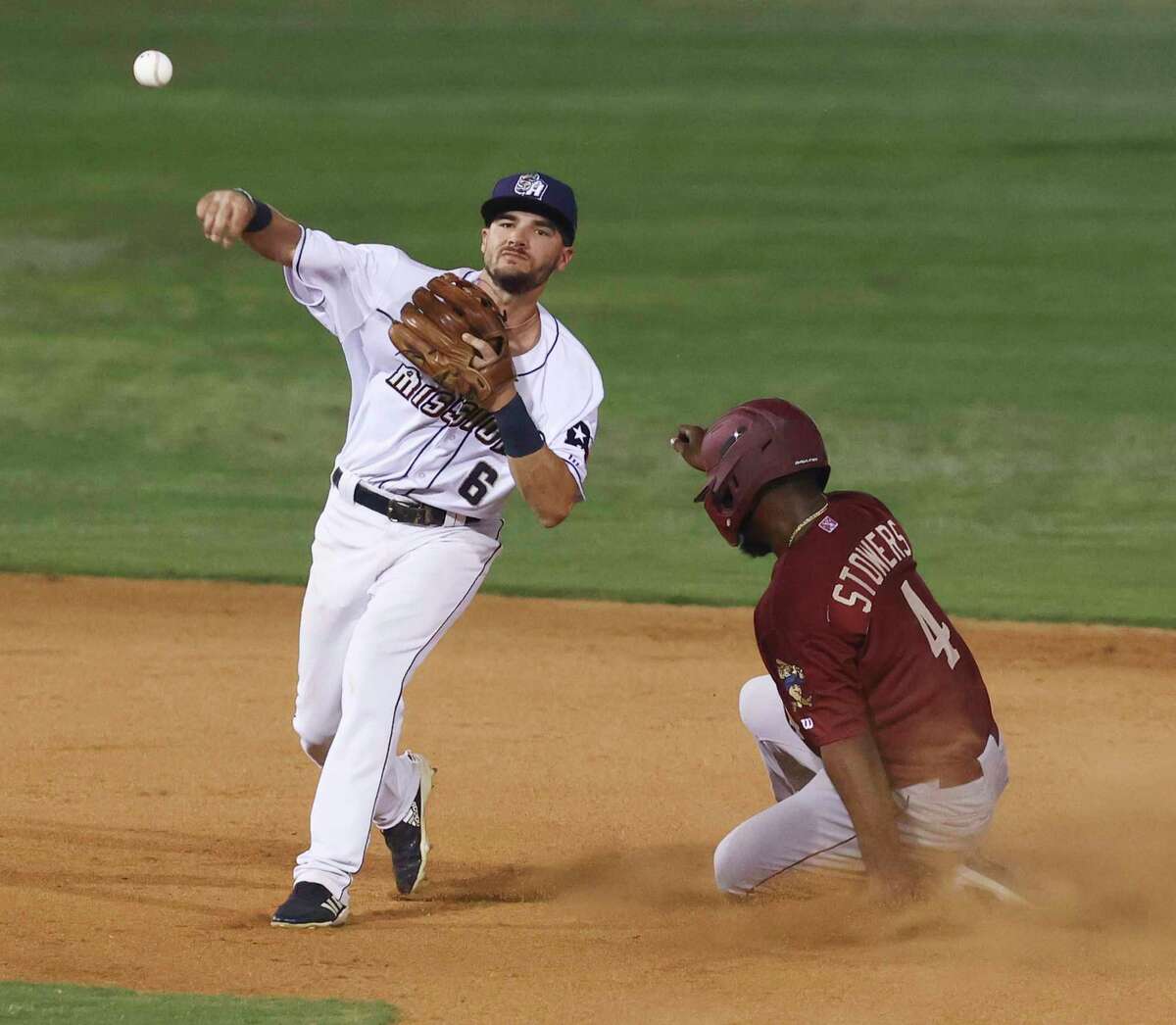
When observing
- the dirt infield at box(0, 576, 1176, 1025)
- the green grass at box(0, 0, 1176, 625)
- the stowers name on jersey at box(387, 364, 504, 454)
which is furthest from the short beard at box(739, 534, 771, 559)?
the green grass at box(0, 0, 1176, 625)

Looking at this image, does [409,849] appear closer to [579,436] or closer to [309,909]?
[309,909]

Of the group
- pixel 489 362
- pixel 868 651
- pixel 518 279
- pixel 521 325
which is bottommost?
pixel 868 651

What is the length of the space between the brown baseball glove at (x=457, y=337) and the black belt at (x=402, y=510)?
15.8 inches

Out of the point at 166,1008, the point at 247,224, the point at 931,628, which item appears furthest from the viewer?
the point at 247,224

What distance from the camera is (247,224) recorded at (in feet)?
17.3

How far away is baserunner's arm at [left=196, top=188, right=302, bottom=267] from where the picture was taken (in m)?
5.12

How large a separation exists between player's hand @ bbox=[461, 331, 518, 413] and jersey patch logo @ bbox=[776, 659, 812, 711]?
101 centimetres

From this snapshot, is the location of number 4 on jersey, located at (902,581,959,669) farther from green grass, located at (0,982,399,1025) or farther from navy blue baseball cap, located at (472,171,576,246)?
green grass, located at (0,982,399,1025)

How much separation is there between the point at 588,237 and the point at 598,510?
227 inches

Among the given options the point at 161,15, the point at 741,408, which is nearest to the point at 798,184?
the point at 161,15

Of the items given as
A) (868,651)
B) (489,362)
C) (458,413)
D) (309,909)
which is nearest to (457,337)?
(489,362)

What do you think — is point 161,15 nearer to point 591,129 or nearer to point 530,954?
point 591,129

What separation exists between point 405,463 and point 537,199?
0.85 metres

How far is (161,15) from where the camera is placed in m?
22.8
